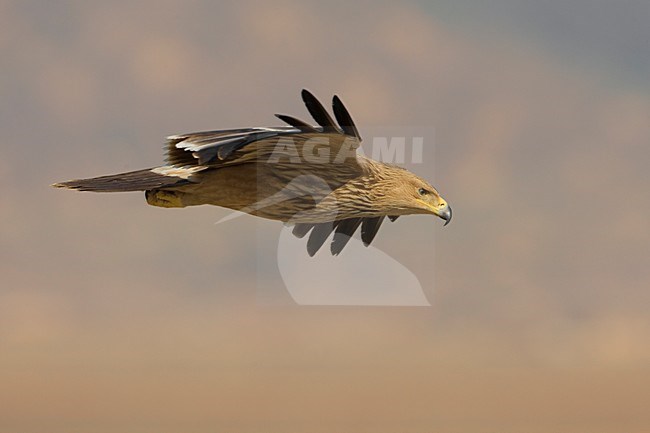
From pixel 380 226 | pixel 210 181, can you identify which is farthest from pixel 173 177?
pixel 380 226

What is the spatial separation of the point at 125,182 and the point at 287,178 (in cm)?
125

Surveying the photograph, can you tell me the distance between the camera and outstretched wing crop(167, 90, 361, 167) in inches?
286

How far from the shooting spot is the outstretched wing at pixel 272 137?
7273mm

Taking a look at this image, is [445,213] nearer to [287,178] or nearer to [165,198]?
[287,178]

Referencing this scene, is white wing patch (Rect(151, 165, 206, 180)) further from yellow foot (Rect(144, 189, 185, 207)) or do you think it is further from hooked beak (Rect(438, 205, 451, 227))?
hooked beak (Rect(438, 205, 451, 227))

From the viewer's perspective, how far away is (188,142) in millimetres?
7559

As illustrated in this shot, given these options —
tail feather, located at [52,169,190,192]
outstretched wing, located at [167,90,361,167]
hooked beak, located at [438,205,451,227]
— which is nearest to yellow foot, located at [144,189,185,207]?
tail feather, located at [52,169,190,192]

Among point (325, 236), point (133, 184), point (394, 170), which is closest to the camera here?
point (133, 184)

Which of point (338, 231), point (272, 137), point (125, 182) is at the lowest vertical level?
point (338, 231)

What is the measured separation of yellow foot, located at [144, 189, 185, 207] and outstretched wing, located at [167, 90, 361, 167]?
0.50m

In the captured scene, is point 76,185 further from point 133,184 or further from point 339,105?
point 339,105

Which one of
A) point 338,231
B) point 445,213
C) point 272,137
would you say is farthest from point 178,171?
point 445,213

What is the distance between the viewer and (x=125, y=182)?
25.8 feet

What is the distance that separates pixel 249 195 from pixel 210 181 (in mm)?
324
